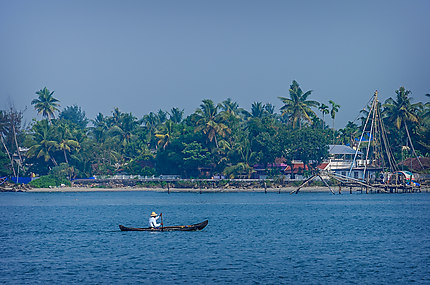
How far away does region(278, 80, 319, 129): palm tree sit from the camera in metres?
136

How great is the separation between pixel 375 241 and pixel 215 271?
701 inches

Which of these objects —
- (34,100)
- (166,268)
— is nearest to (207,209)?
(166,268)

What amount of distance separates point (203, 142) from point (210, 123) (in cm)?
595

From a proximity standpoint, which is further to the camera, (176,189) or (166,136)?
(166,136)

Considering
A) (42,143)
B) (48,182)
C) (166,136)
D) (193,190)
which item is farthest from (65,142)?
(193,190)

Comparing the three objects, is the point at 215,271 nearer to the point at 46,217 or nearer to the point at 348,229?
the point at 348,229

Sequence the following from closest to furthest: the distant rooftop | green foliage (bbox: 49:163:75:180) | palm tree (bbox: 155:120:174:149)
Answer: the distant rooftop, palm tree (bbox: 155:120:174:149), green foliage (bbox: 49:163:75:180)

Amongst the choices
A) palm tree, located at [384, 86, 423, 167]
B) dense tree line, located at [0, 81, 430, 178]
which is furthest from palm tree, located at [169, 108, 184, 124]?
palm tree, located at [384, 86, 423, 167]

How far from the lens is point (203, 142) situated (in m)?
127

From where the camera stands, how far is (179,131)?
13362cm

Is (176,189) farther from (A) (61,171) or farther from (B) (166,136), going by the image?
(A) (61,171)

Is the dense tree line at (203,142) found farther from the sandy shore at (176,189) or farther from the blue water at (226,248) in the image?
the blue water at (226,248)

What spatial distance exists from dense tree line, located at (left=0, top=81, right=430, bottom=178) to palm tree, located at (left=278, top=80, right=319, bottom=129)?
0.75 ft

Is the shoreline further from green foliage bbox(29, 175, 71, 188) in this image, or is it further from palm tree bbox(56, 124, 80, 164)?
palm tree bbox(56, 124, 80, 164)
